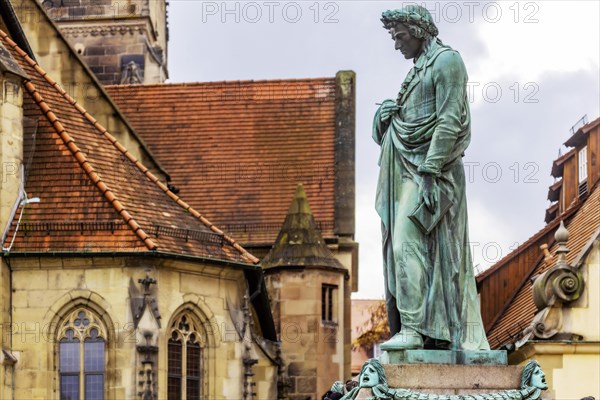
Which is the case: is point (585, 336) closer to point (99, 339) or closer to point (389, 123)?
point (99, 339)

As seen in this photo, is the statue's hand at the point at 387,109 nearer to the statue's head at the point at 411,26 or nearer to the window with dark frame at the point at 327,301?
the statue's head at the point at 411,26

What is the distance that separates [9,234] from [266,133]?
15.1 meters

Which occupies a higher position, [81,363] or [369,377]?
[81,363]

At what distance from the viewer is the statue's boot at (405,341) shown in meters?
15.3

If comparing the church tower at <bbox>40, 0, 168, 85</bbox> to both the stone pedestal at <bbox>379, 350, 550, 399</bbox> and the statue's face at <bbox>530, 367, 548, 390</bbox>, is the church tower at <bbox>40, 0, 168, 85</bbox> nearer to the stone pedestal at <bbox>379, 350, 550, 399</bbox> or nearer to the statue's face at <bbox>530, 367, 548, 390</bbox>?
the stone pedestal at <bbox>379, 350, 550, 399</bbox>

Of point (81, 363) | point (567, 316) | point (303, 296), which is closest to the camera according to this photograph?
point (567, 316)

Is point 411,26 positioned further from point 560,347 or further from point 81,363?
point 81,363

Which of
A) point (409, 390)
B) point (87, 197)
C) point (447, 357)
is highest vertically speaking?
point (87, 197)

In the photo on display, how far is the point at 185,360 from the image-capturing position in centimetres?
3962

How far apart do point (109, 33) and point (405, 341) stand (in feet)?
150

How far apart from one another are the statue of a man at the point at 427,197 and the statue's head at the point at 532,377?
18.7 inches

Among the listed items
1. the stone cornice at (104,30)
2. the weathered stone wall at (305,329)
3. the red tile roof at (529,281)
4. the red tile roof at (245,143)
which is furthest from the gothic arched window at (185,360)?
the stone cornice at (104,30)

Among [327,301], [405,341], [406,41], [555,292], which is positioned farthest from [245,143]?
[405,341]

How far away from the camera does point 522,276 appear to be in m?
43.2
